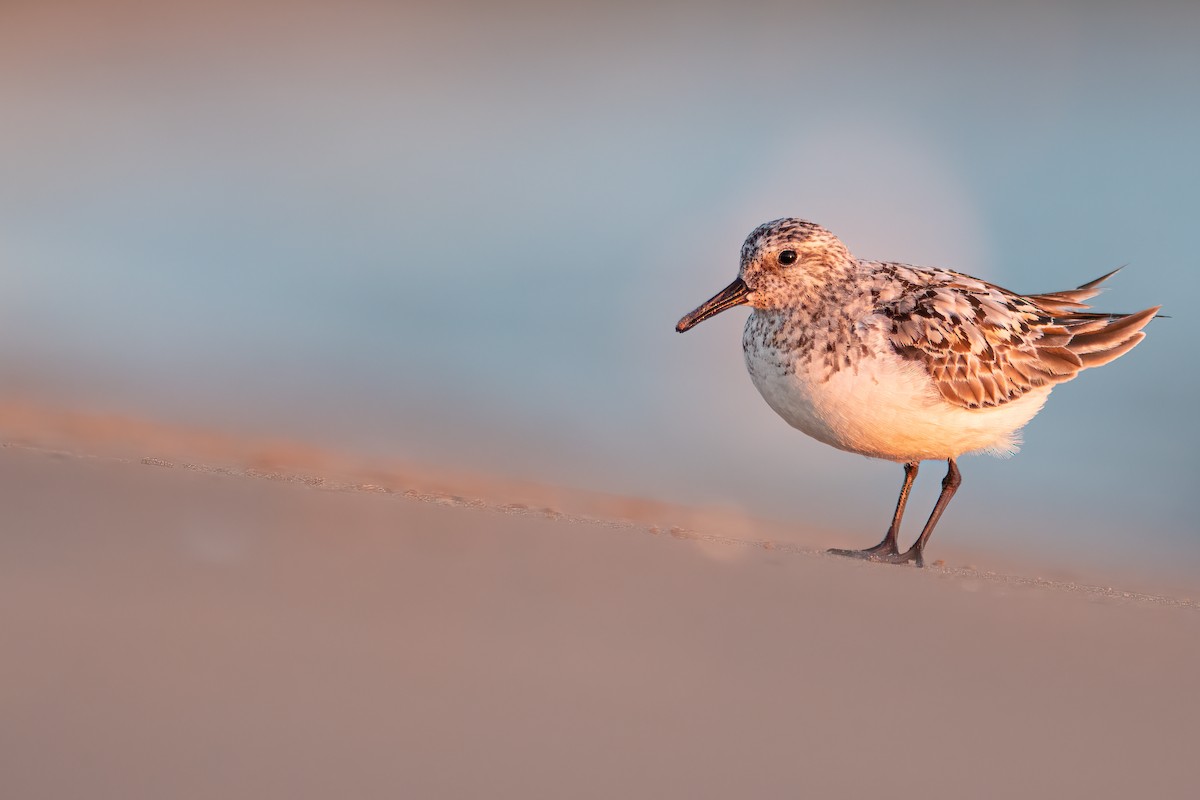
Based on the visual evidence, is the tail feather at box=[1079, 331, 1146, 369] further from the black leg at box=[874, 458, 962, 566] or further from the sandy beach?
the sandy beach

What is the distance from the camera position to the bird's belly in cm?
833

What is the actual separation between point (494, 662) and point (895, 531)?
16.1 feet

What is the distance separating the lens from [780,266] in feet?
29.3

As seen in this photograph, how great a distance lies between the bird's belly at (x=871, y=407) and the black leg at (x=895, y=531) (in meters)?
0.18

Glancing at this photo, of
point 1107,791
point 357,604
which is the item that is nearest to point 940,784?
point 1107,791

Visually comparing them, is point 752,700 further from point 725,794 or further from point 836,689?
point 725,794

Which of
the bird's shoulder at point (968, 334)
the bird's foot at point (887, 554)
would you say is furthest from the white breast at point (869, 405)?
the bird's foot at point (887, 554)

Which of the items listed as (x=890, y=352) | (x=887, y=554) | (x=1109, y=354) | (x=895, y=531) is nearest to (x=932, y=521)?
(x=895, y=531)

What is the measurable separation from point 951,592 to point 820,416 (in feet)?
6.11

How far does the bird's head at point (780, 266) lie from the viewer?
8.87 m

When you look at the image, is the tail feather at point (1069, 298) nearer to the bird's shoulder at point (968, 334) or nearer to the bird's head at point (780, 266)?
the bird's shoulder at point (968, 334)

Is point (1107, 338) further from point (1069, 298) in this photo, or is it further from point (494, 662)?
point (494, 662)

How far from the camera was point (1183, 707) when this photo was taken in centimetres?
552

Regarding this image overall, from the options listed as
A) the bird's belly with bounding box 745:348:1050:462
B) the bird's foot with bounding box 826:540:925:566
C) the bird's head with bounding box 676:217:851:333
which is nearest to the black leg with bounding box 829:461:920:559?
the bird's foot with bounding box 826:540:925:566
